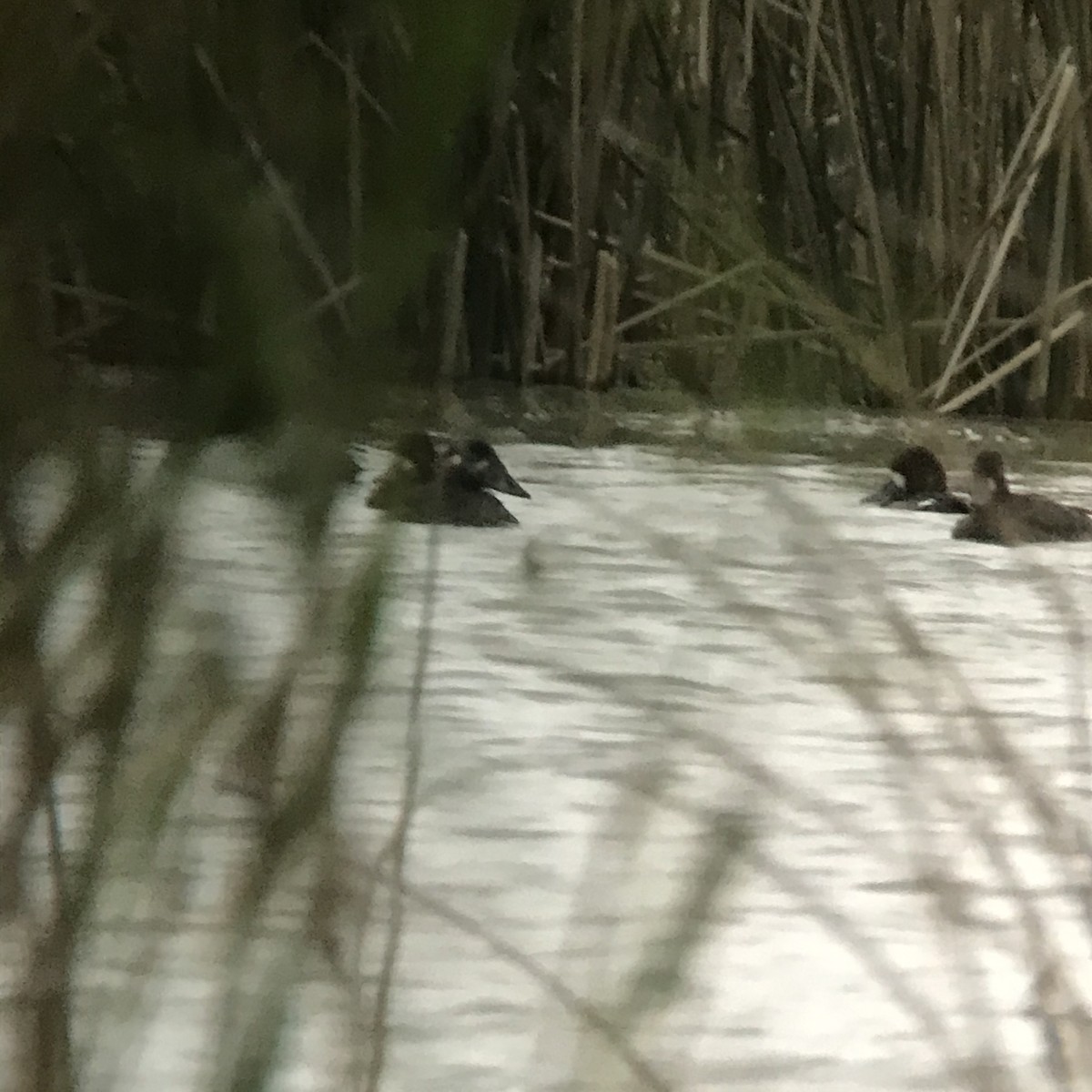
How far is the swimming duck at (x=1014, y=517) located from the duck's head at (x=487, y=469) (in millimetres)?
184

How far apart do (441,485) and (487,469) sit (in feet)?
0.10

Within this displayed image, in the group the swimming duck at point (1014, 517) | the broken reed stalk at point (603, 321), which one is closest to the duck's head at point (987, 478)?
the swimming duck at point (1014, 517)

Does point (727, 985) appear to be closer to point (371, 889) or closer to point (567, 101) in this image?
point (371, 889)

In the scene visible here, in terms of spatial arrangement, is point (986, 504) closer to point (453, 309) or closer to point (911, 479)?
point (911, 479)

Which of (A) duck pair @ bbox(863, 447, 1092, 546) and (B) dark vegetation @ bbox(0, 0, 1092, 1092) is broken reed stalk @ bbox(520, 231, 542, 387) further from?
(A) duck pair @ bbox(863, 447, 1092, 546)

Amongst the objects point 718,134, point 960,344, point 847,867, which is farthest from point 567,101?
point 847,867

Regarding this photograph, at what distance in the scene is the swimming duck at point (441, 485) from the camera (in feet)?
1.60

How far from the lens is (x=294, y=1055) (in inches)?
17.3

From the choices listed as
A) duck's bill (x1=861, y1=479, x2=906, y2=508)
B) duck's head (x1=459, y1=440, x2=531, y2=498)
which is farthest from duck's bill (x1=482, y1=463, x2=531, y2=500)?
duck's bill (x1=861, y1=479, x2=906, y2=508)

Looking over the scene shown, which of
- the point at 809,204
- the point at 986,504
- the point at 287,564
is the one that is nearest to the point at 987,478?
the point at 986,504

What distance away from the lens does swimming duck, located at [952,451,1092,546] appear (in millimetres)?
555

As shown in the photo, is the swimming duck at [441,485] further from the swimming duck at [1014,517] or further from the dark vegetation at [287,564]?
the swimming duck at [1014,517]

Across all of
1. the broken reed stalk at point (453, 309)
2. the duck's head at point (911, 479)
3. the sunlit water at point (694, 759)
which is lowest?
the sunlit water at point (694, 759)

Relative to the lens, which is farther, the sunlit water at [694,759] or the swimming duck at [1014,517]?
the swimming duck at [1014,517]
